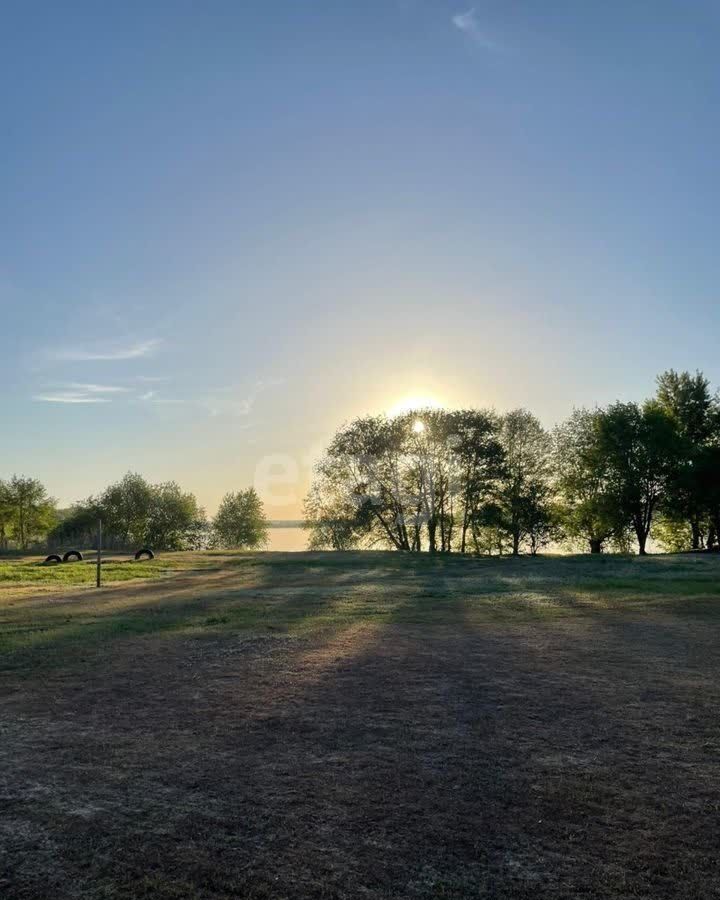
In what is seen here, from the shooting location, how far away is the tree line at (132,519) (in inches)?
3883

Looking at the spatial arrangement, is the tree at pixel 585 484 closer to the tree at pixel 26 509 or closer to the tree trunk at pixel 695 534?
the tree trunk at pixel 695 534

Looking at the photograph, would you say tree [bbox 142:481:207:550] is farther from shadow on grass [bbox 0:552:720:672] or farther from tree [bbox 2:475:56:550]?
shadow on grass [bbox 0:552:720:672]

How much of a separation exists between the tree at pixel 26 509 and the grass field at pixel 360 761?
91.5 m

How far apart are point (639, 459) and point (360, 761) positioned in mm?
64061

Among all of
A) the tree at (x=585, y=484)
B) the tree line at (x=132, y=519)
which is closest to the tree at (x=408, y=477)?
the tree at (x=585, y=484)

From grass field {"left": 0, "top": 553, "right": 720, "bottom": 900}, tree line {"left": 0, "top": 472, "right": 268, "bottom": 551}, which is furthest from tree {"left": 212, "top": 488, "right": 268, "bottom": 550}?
grass field {"left": 0, "top": 553, "right": 720, "bottom": 900}

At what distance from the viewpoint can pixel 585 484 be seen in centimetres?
7075

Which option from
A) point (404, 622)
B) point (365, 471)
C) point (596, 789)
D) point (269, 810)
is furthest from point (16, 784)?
point (365, 471)

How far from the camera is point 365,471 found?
7319 cm

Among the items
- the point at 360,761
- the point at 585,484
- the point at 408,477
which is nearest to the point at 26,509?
the point at 408,477

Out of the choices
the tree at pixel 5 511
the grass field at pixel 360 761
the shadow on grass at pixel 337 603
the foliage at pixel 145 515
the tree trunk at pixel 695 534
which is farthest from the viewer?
the foliage at pixel 145 515

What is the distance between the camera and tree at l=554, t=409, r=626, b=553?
2625 inches

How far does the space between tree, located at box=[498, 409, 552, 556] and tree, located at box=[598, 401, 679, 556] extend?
342 inches

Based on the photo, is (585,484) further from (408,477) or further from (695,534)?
(408,477)
